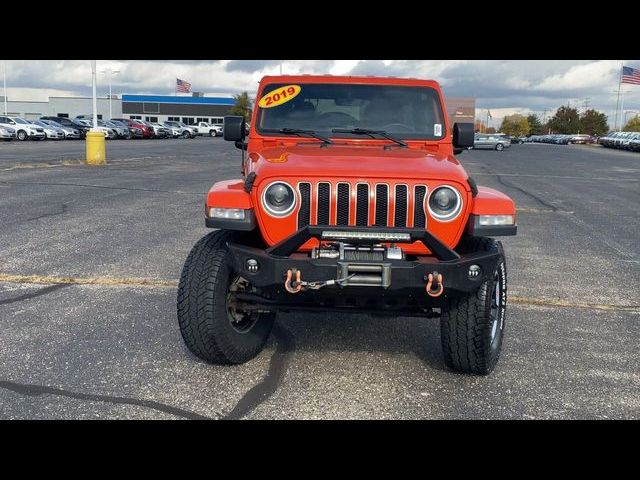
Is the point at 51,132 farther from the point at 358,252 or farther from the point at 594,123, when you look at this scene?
the point at 594,123

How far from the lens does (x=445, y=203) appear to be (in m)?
3.91

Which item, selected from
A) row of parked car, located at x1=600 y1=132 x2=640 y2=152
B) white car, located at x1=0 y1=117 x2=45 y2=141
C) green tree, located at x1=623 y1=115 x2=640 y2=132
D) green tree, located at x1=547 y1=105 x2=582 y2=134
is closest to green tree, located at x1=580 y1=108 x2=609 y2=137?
green tree, located at x1=547 y1=105 x2=582 y2=134

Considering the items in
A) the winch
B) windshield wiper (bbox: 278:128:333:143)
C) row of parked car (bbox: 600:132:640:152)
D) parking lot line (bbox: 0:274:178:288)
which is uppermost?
row of parked car (bbox: 600:132:640:152)

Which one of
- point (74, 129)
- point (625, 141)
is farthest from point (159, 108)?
point (625, 141)

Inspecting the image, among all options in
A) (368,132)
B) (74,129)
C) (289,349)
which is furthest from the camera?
(74,129)

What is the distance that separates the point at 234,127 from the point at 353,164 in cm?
151

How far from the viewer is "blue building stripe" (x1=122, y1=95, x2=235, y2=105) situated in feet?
328

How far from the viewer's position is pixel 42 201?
39.3 ft

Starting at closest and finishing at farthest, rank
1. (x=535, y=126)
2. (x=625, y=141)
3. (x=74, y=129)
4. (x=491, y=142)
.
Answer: (x=74, y=129) < (x=491, y=142) < (x=625, y=141) < (x=535, y=126)

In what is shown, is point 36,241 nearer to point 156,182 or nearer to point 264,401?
point 264,401

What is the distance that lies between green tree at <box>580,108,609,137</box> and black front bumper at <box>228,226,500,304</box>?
138101 mm

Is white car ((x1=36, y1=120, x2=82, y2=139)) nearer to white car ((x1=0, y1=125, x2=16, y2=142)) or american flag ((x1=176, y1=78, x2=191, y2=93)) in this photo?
white car ((x1=0, y1=125, x2=16, y2=142))

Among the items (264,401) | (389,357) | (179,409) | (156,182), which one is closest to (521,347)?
(389,357)

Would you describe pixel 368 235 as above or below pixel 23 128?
below
